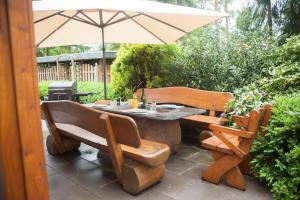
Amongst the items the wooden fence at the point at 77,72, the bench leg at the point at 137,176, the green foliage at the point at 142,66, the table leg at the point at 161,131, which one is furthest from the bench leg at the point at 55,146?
the wooden fence at the point at 77,72

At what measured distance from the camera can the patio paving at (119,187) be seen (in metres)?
2.70

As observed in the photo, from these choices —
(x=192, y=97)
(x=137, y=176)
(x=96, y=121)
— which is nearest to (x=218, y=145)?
(x=137, y=176)

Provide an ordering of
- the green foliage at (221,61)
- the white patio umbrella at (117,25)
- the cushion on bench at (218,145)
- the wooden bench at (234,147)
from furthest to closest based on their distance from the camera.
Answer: the green foliage at (221,61) < the white patio umbrella at (117,25) < the cushion on bench at (218,145) < the wooden bench at (234,147)

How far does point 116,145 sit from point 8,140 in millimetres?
1348

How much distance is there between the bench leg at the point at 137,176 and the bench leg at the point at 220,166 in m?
0.64

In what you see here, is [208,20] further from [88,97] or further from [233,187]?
[88,97]

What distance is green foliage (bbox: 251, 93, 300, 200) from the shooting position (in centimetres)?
243

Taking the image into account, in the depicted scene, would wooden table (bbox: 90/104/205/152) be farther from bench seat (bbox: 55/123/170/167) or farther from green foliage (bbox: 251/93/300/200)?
green foliage (bbox: 251/93/300/200)

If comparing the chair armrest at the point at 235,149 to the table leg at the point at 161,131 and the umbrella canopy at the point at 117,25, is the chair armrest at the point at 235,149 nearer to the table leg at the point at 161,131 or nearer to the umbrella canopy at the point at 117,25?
the table leg at the point at 161,131

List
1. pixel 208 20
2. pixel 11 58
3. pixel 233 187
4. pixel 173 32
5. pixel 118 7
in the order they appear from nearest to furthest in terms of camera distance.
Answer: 1. pixel 11 58
2. pixel 233 187
3. pixel 118 7
4. pixel 208 20
5. pixel 173 32

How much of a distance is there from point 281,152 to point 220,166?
0.65 m

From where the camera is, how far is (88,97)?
8.52 metres

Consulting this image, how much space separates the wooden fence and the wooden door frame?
27.0 ft

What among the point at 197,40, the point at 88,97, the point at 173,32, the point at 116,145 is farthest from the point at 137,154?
the point at 88,97
